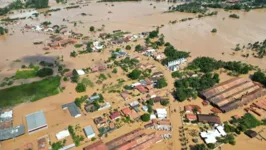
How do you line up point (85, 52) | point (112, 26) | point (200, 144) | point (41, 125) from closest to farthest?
point (200, 144) < point (41, 125) < point (85, 52) < point (112, 26)

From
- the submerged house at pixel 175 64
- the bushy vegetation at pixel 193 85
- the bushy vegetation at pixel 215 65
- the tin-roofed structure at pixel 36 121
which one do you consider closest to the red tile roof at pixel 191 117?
the bushy vegetation at pixel 193 85

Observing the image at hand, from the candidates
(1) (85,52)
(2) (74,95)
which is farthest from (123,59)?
(2) (74,95)

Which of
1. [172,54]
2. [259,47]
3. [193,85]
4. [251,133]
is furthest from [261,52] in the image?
[251,133]

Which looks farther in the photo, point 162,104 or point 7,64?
point 7,64

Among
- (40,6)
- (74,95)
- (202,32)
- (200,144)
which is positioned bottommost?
(200,144)

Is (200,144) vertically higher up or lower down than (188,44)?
lower down

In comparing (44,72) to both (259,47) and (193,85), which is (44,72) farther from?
(259,47)

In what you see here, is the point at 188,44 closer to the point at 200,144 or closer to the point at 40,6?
the point at 200,144
